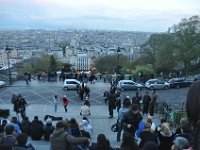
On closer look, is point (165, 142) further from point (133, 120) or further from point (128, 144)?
point (128, 144)

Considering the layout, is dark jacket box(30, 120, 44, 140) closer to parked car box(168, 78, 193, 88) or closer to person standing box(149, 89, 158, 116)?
person standing box(149, 89, 158, 116)

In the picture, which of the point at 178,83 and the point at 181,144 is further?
the point at 178,83

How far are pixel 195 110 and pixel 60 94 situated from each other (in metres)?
34.4

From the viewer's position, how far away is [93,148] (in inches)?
318

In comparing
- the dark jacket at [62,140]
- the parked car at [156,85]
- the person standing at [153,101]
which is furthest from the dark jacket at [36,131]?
the parked car at [156,85]

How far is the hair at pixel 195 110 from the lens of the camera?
1877 millimetres

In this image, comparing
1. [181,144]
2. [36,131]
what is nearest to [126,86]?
[36,131]

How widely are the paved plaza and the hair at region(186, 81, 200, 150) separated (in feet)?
52.8

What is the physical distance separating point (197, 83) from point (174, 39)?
179ft

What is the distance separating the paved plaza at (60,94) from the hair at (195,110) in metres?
16.1

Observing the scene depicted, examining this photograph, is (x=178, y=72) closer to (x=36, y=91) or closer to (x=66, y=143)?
(x=36, y=91)

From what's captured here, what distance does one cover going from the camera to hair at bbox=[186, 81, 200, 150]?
73.9 inches

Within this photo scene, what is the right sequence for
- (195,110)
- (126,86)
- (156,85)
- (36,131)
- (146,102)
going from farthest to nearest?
(156,85) < (126,86) < (146,102) < (36,131) < (195,110)

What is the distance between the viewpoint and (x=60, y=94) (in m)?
36.1
